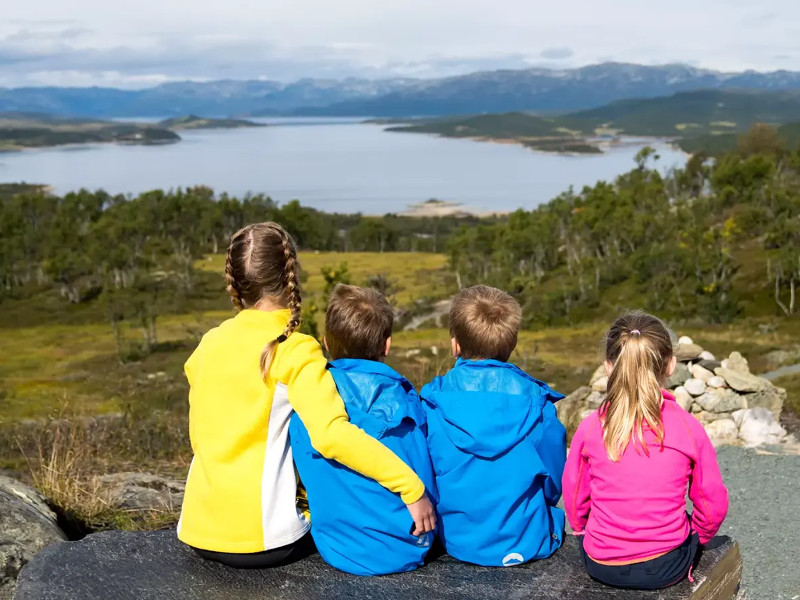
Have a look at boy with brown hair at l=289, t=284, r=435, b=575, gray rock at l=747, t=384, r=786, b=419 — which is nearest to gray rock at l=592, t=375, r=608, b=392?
gray rock at l=747, t=384, r=786, b=419

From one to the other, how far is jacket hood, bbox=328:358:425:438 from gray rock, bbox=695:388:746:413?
35.4 ft

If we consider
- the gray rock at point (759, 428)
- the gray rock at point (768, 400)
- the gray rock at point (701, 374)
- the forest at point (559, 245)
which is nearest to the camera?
the gray rock at point (759, 428)

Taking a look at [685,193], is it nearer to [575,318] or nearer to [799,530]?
[575,318]

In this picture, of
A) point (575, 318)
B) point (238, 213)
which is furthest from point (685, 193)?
point (238, 213)

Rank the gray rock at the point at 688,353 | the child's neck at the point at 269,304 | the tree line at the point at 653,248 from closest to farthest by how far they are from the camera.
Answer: the child's neck at the point at 269,304
the gray rock at the point at 688,353
the tree line at the point at 653,248

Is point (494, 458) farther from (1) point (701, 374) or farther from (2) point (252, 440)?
(1) point (701, 374)

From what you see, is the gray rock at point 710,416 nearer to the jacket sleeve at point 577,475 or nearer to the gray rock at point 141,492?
the gray rock at point 141,492

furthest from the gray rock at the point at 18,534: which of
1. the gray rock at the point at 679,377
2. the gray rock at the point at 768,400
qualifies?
the gray rock at the point at 768,400

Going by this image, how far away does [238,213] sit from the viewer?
99.6m

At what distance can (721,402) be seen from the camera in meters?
13.2

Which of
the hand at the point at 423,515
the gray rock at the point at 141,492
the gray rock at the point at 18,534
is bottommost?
the gray rock at the point at 141,492

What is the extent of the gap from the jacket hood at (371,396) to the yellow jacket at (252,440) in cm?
14

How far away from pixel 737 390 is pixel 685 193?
9258cm

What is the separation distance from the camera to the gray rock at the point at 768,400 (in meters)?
13.4
